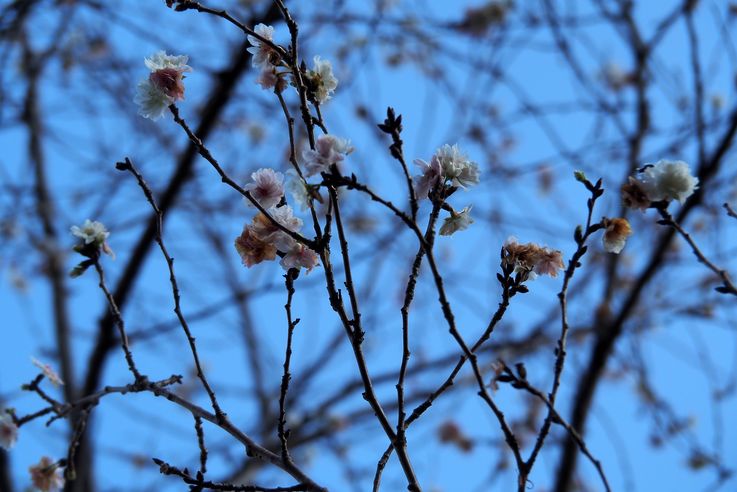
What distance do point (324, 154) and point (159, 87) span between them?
436 mm

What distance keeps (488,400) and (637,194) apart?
19.4 inches

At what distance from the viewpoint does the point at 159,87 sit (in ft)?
4.73

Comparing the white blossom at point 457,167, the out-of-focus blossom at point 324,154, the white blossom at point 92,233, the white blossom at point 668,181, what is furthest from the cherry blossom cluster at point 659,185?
the white blossom at point 92,233

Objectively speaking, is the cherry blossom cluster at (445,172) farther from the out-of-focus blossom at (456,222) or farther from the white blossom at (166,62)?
the white blossom at (166,62)

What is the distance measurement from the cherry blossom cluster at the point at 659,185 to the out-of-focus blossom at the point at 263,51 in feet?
2.43

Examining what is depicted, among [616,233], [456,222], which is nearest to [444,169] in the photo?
[456,222]

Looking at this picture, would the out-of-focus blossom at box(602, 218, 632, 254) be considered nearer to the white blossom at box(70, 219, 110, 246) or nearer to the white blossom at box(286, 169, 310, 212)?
the white blossom at box(286, 169, 310, 212)

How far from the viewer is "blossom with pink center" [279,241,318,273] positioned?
135cm

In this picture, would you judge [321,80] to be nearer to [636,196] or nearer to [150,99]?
[150,99]

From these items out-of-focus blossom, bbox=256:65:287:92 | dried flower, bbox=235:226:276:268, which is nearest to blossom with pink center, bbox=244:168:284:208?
dried flower, bbox=235:226:276:268

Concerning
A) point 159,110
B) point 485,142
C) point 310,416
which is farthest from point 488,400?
point 485,142

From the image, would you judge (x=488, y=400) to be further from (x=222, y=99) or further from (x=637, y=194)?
(x=222, y=99)

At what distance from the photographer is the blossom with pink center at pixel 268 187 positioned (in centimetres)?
142

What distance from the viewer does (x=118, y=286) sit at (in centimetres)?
396
